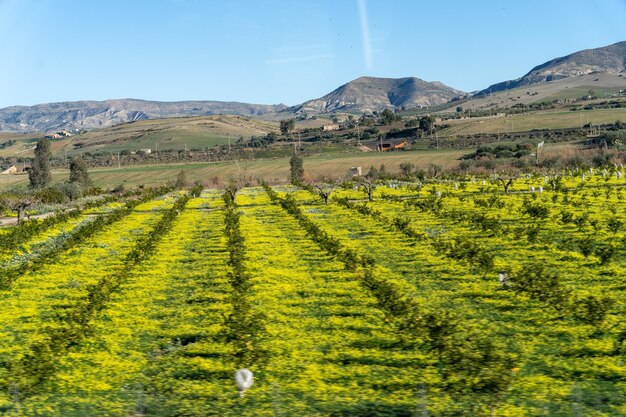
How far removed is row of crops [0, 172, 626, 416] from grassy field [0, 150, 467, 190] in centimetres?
6033

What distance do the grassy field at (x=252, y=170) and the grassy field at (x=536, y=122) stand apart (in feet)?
80.6

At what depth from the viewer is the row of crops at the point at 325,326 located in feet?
30.1

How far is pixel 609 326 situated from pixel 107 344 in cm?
929

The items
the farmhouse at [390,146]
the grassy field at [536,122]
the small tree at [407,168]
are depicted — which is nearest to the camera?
the small tree at [407,168]

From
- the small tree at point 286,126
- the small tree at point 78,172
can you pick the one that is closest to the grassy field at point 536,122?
the small tree at point 286,126

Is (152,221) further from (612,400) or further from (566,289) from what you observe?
(612,400)

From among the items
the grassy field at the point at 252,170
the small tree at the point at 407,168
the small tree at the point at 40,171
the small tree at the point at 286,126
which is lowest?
the small tree at the point at 407,168

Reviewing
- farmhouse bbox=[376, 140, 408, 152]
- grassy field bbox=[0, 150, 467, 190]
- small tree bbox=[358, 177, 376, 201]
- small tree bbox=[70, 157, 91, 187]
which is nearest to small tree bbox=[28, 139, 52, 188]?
small tree bbox=[70, 157, 91, 187]

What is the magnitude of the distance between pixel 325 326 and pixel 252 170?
87.5m

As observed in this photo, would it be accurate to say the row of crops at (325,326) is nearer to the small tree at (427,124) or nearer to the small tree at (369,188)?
the small tree at (369,188)

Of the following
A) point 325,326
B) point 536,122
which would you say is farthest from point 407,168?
point 325,326

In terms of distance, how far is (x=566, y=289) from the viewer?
15109 millimetres

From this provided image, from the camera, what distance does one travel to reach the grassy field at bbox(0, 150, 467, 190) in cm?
9031

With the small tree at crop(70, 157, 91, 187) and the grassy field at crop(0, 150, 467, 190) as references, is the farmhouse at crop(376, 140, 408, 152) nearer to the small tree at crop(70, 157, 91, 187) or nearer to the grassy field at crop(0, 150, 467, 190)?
the grassy field at crop(0, 150, 467, 190)
